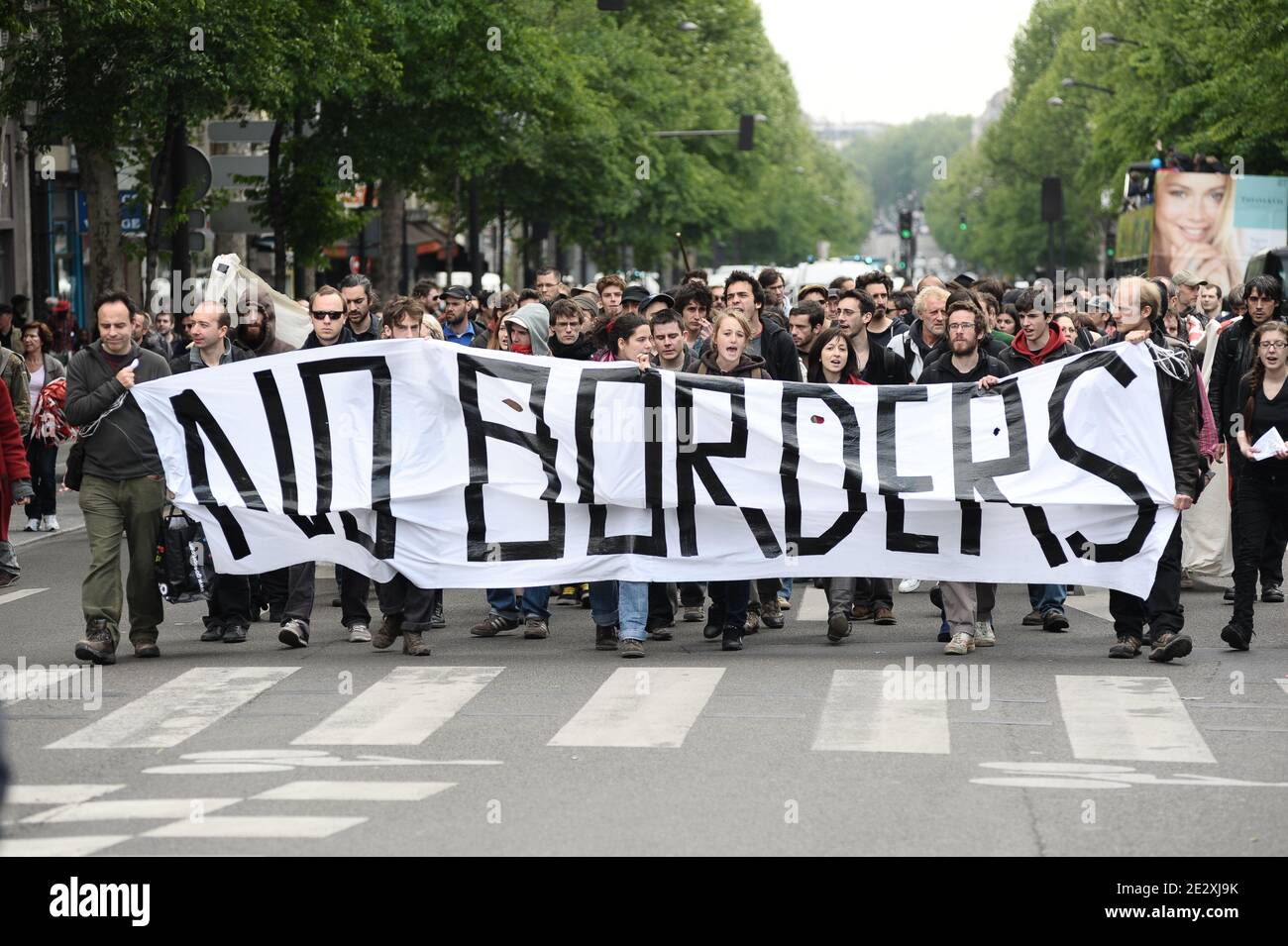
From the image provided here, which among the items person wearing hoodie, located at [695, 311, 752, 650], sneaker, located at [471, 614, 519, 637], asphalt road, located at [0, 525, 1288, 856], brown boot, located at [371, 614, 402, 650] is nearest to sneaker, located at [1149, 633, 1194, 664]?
asphalt road, located at [0, 525, 1288, 856]

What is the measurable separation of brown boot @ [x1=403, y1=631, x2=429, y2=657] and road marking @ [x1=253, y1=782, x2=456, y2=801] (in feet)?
11.1

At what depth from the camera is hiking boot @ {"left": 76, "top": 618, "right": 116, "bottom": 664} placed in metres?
10.9

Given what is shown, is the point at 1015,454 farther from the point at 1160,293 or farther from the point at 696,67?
the point at 696,67

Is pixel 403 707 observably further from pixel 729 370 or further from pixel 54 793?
pixel 729 370

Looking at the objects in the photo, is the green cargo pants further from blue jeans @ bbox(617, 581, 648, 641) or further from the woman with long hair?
the woman with long hair

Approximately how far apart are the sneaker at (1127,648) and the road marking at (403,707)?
3225 mm

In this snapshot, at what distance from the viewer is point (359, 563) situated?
1151cm

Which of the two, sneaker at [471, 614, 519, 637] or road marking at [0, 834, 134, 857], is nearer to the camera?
road marking at [0, 834, 134, 857]

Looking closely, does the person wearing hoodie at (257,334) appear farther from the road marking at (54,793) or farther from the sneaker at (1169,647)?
the sneaker at (1169,647)

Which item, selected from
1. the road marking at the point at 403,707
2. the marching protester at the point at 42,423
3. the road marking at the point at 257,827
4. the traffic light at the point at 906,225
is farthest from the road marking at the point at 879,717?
the traffic light at the point at 906,225

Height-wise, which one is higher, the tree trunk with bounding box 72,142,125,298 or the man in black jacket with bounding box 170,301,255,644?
the tree trunk with bounding box 72,142,125,298

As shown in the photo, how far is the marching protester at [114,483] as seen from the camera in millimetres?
10891

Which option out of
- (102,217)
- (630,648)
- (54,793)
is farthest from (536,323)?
(102,217)

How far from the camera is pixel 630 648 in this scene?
1109 cm
